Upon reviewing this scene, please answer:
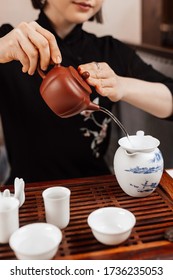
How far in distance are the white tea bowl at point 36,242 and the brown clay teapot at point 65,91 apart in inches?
12.8

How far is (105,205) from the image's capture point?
103 centimetres

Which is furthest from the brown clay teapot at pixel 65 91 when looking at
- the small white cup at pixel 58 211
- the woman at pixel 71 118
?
the woman at pixel 71 118

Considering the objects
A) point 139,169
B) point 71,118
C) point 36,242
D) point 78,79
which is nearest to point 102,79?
point 78,79

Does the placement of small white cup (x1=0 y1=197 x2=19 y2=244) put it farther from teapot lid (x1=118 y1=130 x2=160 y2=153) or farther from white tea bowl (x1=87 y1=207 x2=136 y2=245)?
teapot lid (x1=118 y1=130 x2=160 y2=153)

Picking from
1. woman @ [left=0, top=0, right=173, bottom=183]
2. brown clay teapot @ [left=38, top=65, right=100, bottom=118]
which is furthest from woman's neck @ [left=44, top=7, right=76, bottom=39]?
brown clay teapot @ [left=38, top=65, right=100, bottom=118]

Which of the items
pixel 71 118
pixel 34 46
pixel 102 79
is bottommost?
pixel 71 118

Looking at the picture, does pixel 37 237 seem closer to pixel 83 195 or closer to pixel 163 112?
pixel 83 195

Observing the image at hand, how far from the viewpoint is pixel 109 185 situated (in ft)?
3.86

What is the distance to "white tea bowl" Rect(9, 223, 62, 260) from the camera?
2.49ft

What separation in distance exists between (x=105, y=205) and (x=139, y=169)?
0.48 ft

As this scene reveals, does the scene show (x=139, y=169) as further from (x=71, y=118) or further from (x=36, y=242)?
(x=71, y=118)

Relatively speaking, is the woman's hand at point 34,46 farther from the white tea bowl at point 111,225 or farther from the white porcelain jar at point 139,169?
the white tea bowl at point 111,225

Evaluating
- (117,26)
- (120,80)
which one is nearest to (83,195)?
(120,80)

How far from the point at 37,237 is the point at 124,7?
200 cm
